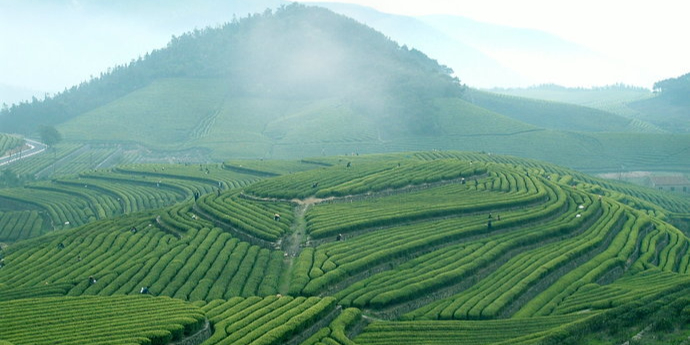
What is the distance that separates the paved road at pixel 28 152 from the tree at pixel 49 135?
202 inches

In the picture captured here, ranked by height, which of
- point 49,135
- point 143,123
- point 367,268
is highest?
point 143,123

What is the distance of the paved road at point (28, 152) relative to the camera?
491 feet

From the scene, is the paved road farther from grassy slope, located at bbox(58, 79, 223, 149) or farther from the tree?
grassy slope, located at bbox(58, 79, 223, 149)

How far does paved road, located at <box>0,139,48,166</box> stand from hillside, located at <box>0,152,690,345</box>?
84.5 meters

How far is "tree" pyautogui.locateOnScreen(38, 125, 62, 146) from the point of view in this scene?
155000 millimetres

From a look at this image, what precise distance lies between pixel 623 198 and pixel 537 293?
167ft

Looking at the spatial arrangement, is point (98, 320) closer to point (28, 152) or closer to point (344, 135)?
point (344, 135)

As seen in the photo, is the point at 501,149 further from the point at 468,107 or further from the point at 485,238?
the point at 485,238

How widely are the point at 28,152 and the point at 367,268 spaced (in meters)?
128

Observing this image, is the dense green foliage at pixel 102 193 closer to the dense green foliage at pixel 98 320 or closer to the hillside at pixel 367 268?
the hillside at pixel 367 268

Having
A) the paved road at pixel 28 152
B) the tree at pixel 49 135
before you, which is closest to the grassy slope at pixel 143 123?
the paved road at pixel 28 152

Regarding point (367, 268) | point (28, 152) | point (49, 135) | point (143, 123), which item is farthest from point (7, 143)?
point (367, 268)

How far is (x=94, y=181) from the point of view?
114000 mm

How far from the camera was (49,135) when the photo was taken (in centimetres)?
15588
